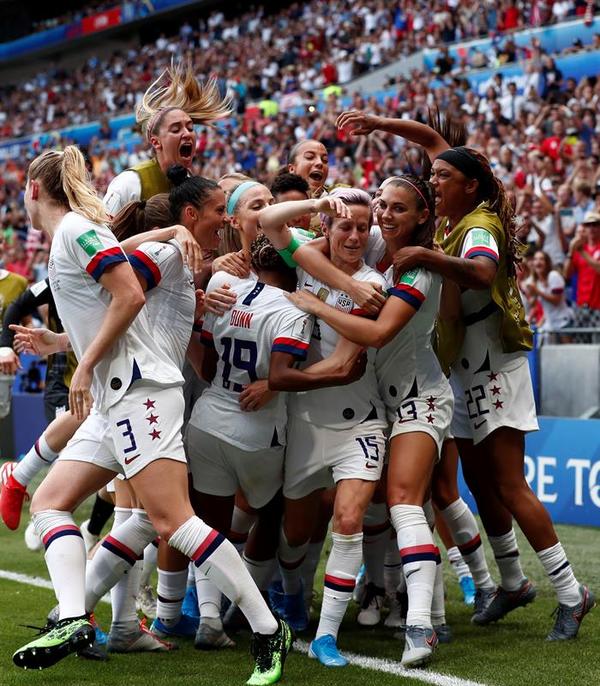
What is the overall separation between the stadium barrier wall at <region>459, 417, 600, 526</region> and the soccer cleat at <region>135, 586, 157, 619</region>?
3.66 metres

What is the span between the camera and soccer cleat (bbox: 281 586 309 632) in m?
5.09

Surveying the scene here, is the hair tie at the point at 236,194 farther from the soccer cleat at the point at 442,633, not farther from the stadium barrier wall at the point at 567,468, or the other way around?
the stadium barrier wall at the point at 567,468

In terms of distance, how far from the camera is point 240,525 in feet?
16.8

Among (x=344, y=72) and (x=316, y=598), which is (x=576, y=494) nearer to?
(x=316, y=598)

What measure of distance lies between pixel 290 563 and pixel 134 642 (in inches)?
30.8

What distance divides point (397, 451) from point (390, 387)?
1.04 ft

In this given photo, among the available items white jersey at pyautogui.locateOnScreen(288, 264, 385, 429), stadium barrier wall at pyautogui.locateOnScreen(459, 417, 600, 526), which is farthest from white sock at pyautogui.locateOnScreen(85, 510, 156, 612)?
stadium barrier wall at pyautogui.locateOnScreen(459, 417, 600, 526)

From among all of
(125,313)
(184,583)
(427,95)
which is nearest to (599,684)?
(184,583)

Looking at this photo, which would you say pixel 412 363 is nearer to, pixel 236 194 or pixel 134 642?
pixel 236 194

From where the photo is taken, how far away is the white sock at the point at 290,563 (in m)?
4.89

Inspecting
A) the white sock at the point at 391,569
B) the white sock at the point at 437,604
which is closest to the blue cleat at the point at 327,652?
the white sock at the point at 437,604

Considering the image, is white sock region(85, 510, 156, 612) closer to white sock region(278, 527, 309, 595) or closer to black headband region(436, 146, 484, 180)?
white sock region(278, 527, 309, 595)

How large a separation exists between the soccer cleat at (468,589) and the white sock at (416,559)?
140 centimetres

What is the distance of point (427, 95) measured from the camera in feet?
57.1
